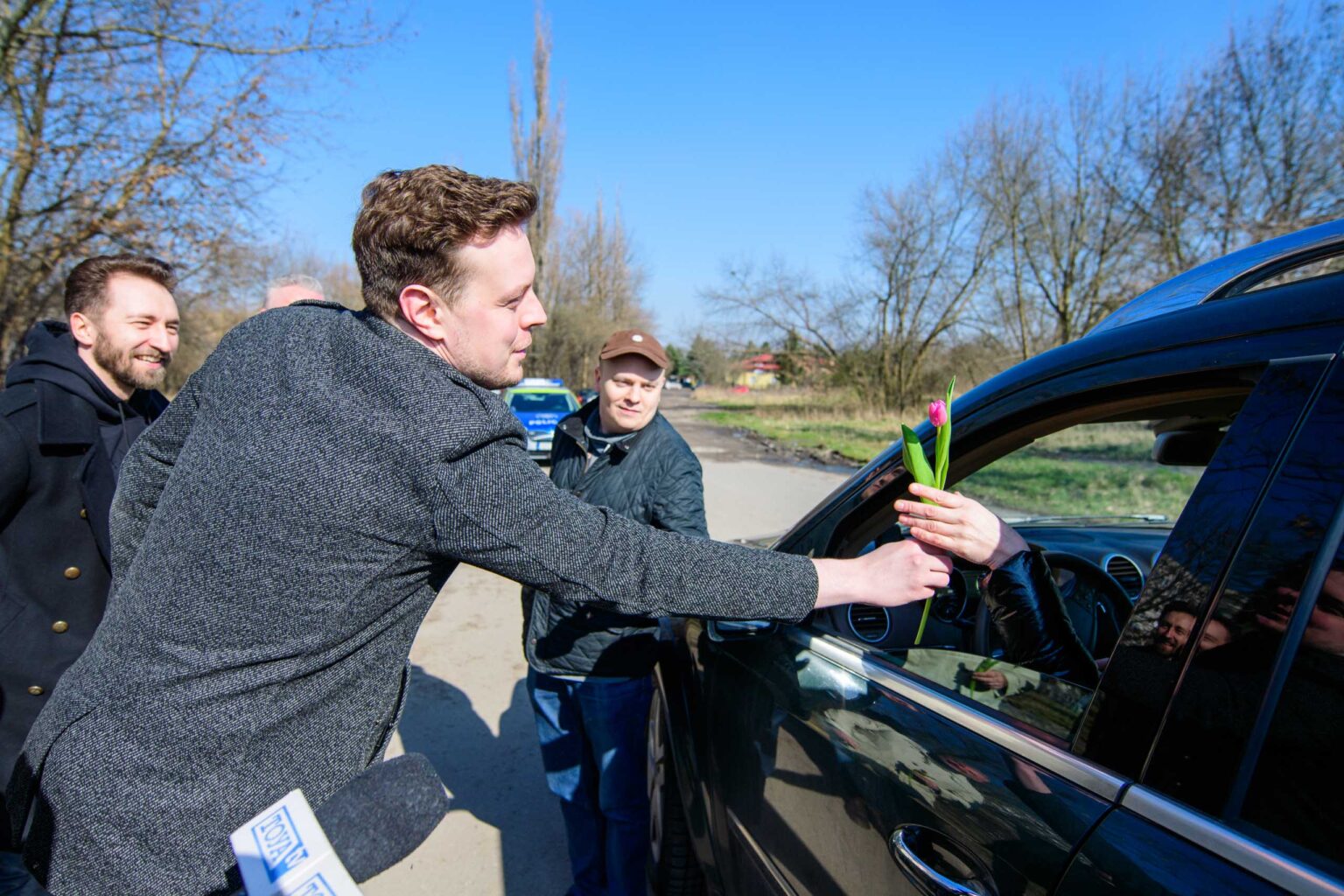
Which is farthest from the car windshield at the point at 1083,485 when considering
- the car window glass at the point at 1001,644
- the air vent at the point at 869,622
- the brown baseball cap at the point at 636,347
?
the air vent at the point at 869,622

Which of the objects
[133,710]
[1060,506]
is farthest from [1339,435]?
[1060,506]

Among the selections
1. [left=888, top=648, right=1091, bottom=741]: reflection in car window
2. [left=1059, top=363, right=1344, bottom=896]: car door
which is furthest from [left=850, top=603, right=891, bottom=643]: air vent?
[left=1059, top=363, right=1344, bottom=896]: car door

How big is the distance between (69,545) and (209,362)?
122 cm

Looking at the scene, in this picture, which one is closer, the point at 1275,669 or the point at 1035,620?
the point at 1275,669

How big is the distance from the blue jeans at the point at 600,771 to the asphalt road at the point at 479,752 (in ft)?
1.15

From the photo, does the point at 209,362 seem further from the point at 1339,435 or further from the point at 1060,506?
the point at 1060,506

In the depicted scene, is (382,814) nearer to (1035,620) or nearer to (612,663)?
(612,663)

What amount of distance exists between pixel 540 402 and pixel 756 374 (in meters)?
58.8

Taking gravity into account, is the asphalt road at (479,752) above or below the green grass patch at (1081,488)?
below

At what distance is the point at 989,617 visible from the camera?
1830mm

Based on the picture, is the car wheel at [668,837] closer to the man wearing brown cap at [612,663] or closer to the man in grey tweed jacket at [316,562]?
the man wearing brown cap at [612,663]

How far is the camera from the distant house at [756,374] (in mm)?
44469

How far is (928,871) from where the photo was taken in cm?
113

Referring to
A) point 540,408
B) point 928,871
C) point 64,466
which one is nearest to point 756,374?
point 540,408
